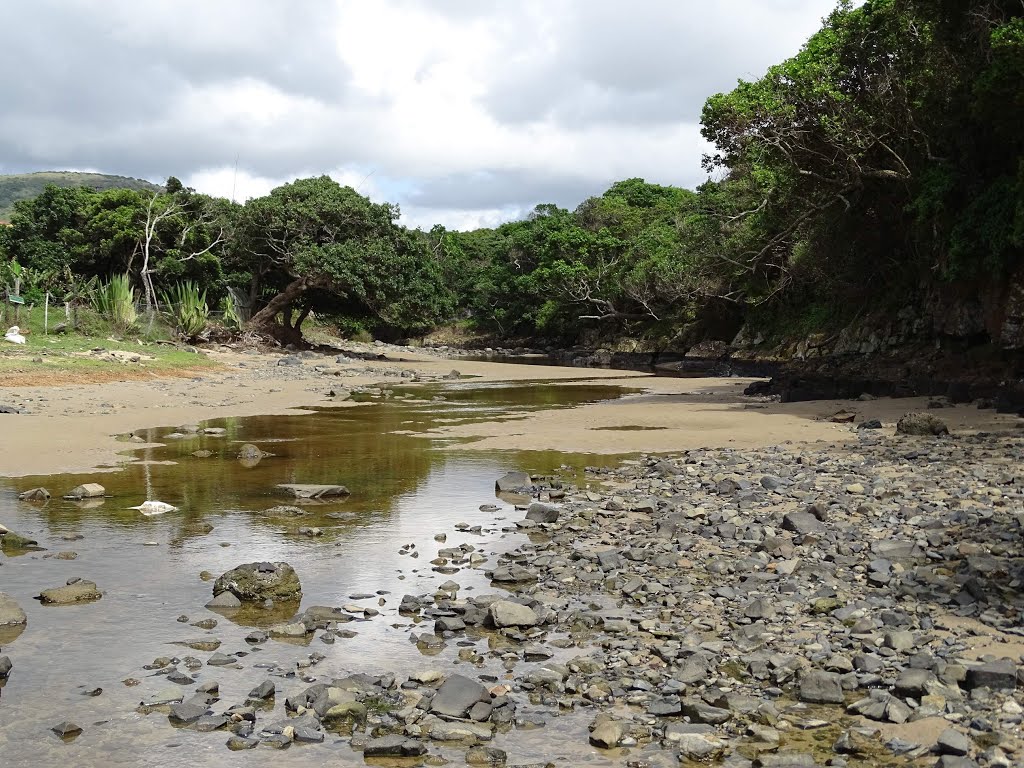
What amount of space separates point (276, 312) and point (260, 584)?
137 feet

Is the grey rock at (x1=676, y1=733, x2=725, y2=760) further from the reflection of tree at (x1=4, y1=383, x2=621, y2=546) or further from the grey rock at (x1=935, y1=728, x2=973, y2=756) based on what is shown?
the reflection of tree at (x1=4, y1=383, x2=621, y2=546)

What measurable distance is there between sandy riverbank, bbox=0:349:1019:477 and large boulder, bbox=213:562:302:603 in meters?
7.00

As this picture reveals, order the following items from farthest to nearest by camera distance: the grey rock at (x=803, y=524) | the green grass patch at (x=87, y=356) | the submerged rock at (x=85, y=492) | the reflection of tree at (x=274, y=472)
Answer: the green grass patch at (x=87, y=356) → the submerged rock at (x=85, y=492) → the reflection of tree at (x=274, y=472) → the grey rock at (x=803, y=524)

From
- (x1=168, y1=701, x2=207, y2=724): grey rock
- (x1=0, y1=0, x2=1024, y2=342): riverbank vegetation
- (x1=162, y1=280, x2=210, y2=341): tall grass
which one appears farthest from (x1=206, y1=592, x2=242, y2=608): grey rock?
(x1=162, y1=280, x2=210, y2=341): tall grass

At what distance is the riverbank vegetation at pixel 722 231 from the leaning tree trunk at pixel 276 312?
0.12m

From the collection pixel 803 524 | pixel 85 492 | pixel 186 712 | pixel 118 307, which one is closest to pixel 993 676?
pixel 803 524

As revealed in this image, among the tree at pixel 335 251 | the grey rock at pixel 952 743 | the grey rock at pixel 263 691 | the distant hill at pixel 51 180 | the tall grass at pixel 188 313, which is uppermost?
the distant hill at pixel 51 180

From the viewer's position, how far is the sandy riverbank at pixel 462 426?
1543 cm

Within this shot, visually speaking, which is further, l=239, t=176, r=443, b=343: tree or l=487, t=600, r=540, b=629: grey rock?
l=239, t=176, r=443, b=343: tree

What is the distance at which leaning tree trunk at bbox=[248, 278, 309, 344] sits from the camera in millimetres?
45562

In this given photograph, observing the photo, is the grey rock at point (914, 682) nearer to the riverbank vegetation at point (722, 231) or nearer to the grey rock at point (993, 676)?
the grey rock at point (993, 676)

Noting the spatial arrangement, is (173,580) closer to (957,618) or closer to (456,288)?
(957,618)

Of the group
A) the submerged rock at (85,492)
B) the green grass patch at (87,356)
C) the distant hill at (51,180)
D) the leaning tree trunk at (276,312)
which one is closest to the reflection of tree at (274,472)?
the submerged rock at (85,492)

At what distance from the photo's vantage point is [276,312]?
47.1 metres
